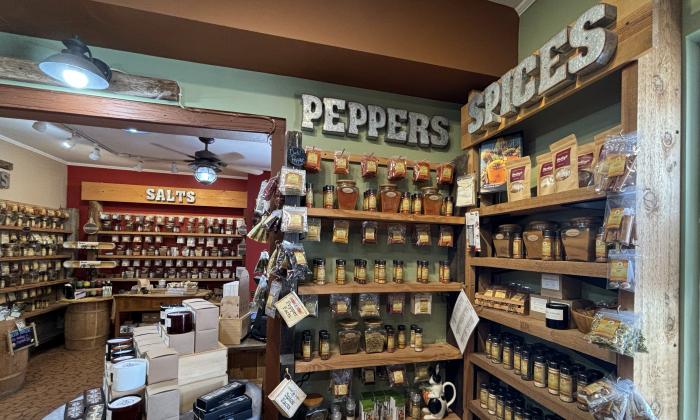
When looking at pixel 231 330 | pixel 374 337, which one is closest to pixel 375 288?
pixel 374 337

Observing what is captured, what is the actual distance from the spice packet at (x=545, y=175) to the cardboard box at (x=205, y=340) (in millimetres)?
1850

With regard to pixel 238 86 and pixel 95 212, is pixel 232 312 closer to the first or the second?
pixel 238 86

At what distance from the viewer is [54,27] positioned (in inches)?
59.9

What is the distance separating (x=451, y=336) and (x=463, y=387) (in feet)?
0.90

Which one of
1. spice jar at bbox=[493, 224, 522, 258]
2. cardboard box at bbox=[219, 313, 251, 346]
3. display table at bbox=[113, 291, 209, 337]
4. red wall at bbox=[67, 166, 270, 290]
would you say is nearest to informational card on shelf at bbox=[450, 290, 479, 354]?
spice jar at bbox=[493, 224, 522, 258]

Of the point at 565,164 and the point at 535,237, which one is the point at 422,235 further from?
the point at 565,164

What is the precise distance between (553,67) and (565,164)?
413 mm

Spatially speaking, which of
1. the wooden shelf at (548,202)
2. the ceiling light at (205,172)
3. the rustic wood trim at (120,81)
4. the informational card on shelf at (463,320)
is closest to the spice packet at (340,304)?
the informational card on shelf at (463,320)

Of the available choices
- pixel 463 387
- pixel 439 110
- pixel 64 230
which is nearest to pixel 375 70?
pixel 439 110

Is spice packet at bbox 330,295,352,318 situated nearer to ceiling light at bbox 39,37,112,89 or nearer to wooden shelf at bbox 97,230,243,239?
ceiling light at bbox 39,37,112,89

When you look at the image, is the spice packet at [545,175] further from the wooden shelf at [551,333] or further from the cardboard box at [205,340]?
the cardboard box at [205,340]

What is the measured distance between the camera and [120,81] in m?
1.67

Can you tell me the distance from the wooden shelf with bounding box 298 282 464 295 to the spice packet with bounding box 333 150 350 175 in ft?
2.02

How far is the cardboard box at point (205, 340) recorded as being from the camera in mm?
1872
